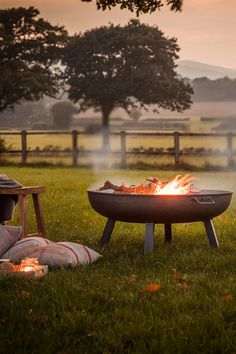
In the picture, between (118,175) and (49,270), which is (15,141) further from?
(49,270)

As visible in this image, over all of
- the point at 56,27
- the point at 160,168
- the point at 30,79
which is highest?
the point at 56,27

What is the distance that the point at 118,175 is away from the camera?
23.7 meters

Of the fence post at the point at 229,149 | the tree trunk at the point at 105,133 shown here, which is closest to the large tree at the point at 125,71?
the tree trunk at the point at 105,133

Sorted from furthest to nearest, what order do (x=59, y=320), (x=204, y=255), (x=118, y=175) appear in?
(x=118, y=175), (x=204, y=255), (x=59, y=320)

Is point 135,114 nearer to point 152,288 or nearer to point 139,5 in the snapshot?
point 139,5

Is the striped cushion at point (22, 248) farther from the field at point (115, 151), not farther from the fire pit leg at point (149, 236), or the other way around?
the field at point (115, 151)

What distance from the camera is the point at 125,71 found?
44.0 m

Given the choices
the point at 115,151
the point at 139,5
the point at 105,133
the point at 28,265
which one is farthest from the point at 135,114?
the point at 28,265

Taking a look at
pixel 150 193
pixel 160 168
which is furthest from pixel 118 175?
pixel 150 193

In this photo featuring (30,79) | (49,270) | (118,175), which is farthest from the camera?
(30,79)

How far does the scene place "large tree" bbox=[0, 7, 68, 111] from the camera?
39.4 meters

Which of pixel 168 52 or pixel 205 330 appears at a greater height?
pixel 168 52

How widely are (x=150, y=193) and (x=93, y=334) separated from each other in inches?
135

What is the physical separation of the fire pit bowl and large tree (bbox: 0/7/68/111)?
31015mm
